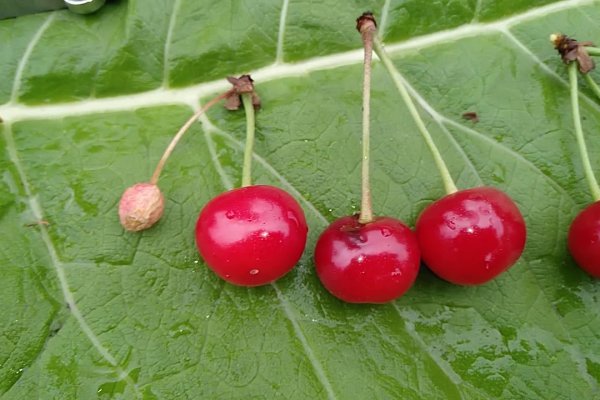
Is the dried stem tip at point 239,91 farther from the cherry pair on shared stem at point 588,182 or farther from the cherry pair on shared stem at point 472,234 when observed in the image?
the cherry pair on shared stem at point 588,182

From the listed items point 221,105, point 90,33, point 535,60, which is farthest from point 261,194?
point 535,60

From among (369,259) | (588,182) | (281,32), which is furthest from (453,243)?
(281,32)

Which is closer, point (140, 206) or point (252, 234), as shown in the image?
point (252, 234)

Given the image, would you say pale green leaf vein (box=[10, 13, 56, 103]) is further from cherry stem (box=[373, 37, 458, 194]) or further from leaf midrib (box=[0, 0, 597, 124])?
cherry stem (box=[373, 37, 458, 194])

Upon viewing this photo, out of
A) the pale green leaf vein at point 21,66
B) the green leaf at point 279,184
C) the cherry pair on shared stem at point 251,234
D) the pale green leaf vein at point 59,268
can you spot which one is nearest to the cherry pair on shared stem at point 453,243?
the cherry pair on shared stem at point 251,234

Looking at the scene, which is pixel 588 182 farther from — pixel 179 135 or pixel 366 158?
pixel 179 135

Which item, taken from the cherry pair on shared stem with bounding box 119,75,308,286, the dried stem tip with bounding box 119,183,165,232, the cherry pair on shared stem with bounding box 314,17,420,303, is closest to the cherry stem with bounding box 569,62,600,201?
the cherry pair on shared stem with bounding box 314,17,420,303
